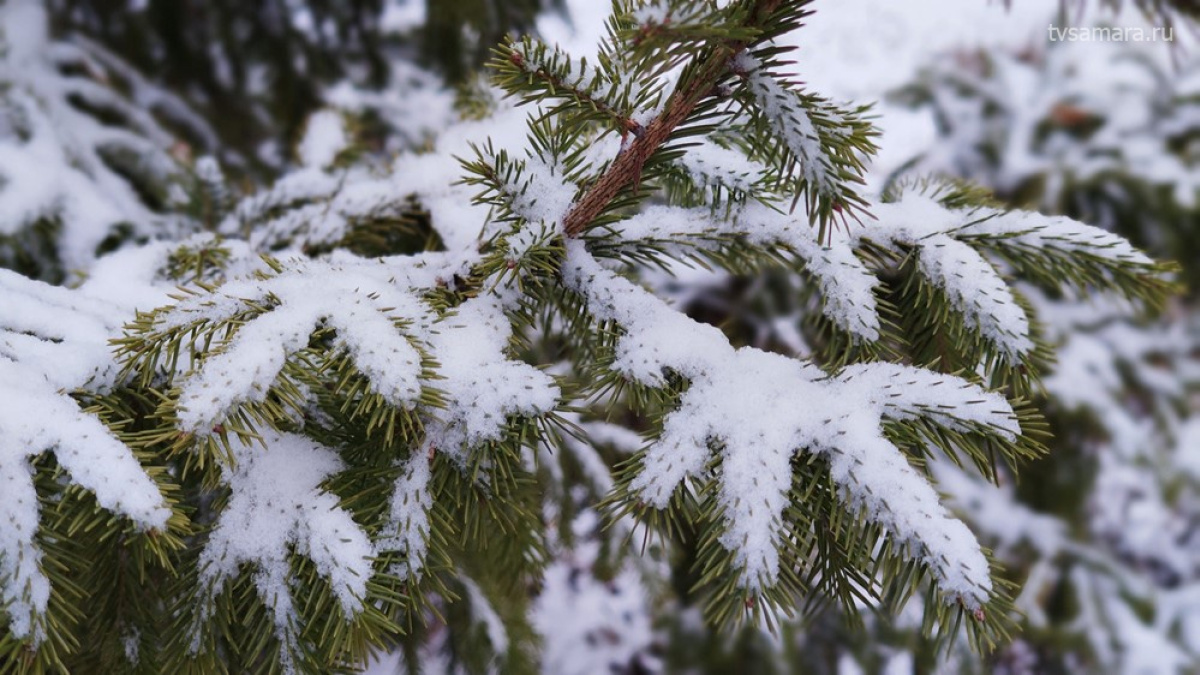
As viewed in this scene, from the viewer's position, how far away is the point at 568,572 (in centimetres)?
437

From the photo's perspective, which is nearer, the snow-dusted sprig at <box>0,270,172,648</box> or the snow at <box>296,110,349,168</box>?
the snow-dusted sprig at <box>0,270,172,648</box>

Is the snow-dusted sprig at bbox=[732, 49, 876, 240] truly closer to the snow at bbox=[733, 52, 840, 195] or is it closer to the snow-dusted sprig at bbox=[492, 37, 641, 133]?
the snow at bbox=[733, 52, 840, 195]

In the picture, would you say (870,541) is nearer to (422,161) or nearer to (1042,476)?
(422,161)

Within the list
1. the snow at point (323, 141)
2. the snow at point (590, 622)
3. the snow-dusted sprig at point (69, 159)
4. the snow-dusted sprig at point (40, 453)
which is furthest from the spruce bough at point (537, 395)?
the snow at point (590, 622)

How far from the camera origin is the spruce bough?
67 centimetres

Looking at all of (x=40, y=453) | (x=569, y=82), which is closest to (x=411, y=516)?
(x=40, y=453)

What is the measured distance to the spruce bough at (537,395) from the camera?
67cm

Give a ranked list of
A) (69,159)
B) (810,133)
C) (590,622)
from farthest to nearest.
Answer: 1. (590,622)
2. (69,159)
3. (810,133)

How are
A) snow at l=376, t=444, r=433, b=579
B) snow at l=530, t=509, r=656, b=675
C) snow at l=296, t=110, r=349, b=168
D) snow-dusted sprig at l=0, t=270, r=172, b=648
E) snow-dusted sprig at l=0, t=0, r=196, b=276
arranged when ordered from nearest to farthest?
snow-dusted sprig at l=0, t=270, r=172, b=648 → snow at l=376, t=444, r=433, b=579 → snow-dusted sprig at l=0, t=0, r=196, b=276 → snow at l=296, t=110, r=349, b=168 → snow at l=530, t=509, r=656, b=675

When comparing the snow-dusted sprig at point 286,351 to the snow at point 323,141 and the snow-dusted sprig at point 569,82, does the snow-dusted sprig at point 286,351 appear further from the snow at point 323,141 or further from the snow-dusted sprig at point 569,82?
the snow at point 323,141

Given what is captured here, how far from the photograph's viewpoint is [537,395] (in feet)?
2.49

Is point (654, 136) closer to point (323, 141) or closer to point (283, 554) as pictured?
point (283, 554)

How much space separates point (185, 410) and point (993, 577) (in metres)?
0.74

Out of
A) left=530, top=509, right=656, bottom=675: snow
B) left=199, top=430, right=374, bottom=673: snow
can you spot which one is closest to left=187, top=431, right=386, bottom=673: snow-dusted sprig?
left=199, top=430, right=374, bottom=673: snow
